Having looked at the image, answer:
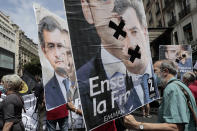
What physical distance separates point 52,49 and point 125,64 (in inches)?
68.1

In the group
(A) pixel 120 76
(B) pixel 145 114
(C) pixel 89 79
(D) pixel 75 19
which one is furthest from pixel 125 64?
(B) pixel 145 114

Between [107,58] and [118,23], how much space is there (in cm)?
36

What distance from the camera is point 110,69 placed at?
1.42m

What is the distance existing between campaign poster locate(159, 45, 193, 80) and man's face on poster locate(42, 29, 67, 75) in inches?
172

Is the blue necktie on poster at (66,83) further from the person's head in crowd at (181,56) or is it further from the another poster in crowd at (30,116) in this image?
the person's head in crowd at (181,56)

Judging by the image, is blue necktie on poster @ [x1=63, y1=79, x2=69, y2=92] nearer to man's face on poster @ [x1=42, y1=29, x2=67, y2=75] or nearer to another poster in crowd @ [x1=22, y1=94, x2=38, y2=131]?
man's face on poster @ [x1=42, y1=29, x2=67, y2=75]

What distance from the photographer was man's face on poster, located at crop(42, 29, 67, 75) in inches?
115

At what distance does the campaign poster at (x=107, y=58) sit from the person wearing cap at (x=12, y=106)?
1.66 m

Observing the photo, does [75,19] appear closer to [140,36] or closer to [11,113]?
[140,36]

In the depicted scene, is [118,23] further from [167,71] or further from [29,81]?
[29,81]

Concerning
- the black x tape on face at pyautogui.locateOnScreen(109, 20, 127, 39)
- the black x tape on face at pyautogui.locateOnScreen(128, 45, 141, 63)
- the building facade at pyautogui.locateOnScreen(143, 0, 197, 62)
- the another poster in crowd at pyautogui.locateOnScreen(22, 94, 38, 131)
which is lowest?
the another poster in crowd at pyautogui.locateOnScreen(22, 94, 38, 131)

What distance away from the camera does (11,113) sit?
241 cm

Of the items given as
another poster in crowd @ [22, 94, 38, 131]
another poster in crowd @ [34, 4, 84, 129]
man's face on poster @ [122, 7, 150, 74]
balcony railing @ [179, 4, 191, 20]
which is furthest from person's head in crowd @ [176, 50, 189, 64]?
balcony railing @ [179, 4, 191, 20]

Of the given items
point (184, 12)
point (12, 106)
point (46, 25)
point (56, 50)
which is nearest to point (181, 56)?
point (56, 50)
